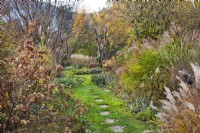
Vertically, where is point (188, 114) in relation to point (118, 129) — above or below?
above

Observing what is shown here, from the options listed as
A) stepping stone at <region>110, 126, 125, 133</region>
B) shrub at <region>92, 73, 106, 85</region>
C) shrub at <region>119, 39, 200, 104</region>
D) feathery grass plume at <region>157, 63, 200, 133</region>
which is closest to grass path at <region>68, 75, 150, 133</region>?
stepping stone at <region>110, 126, 125, 133</region>

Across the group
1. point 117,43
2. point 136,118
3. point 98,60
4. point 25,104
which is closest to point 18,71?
point 25,104

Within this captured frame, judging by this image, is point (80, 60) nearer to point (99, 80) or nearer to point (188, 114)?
point (99, 80)

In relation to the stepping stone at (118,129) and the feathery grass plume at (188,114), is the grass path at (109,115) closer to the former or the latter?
the stepping stone at (118,129)

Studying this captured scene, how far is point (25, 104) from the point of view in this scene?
9.84 ft

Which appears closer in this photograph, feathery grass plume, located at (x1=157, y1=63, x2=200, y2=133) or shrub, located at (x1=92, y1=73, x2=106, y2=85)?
feathery grass plume, located at (x1=157, y1=63, x2=200, y2=133)

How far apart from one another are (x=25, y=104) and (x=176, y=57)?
2896 millimetres

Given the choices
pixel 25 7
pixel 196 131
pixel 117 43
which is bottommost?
pixel 196 131

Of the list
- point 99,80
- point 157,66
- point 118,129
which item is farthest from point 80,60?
point 157,66

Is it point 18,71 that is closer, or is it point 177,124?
point 177,124

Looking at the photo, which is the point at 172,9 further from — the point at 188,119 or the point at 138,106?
the point at 188,119

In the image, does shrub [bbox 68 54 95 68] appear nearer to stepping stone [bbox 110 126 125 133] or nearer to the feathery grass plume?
stepping stone [bbox 110 126 125 133]

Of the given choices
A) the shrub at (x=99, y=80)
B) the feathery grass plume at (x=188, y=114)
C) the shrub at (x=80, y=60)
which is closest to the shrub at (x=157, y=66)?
the feathery grass plume at (x=188, y=114)

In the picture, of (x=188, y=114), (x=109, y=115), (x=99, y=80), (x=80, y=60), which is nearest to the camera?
(x=188, y=114)
